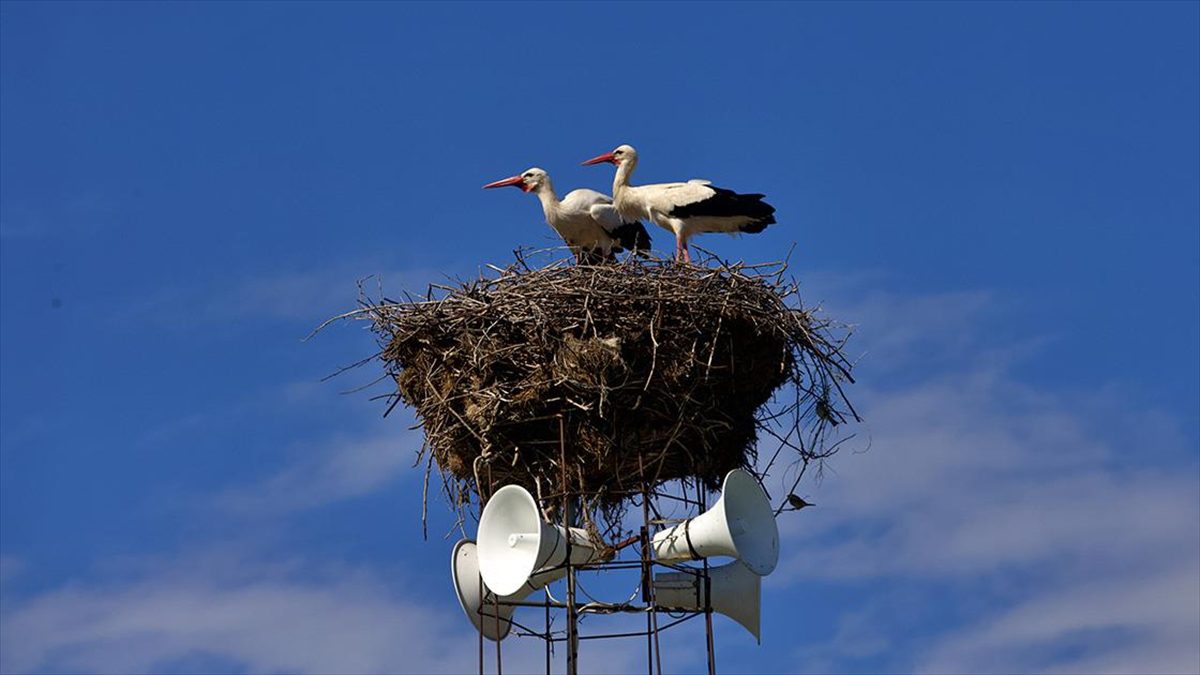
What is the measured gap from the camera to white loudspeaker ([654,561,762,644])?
1157 cm

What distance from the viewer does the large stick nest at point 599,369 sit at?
1152 cm

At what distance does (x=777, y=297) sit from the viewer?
1191cm

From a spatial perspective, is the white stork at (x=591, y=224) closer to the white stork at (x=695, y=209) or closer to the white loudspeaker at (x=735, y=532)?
the white stork at (x=695, y=209)

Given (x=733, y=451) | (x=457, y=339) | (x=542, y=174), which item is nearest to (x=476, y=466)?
(x=457, y=339)

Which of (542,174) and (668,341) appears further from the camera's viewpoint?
(542,174)

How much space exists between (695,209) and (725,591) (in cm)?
351

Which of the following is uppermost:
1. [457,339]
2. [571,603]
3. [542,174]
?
[542,174]

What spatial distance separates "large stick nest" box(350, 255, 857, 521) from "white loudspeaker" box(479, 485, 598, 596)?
0.53 m

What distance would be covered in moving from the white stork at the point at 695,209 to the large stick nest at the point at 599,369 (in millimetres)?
2190

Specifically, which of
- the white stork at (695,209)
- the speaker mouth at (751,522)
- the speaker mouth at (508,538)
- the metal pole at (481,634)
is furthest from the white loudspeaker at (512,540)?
the white stork at (695,209)

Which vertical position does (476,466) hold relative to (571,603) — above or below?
above

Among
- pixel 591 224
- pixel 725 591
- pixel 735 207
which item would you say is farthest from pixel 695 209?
→ pixel 725 591

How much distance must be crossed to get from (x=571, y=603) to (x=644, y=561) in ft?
1.59

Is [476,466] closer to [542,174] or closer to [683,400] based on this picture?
[683,400]
